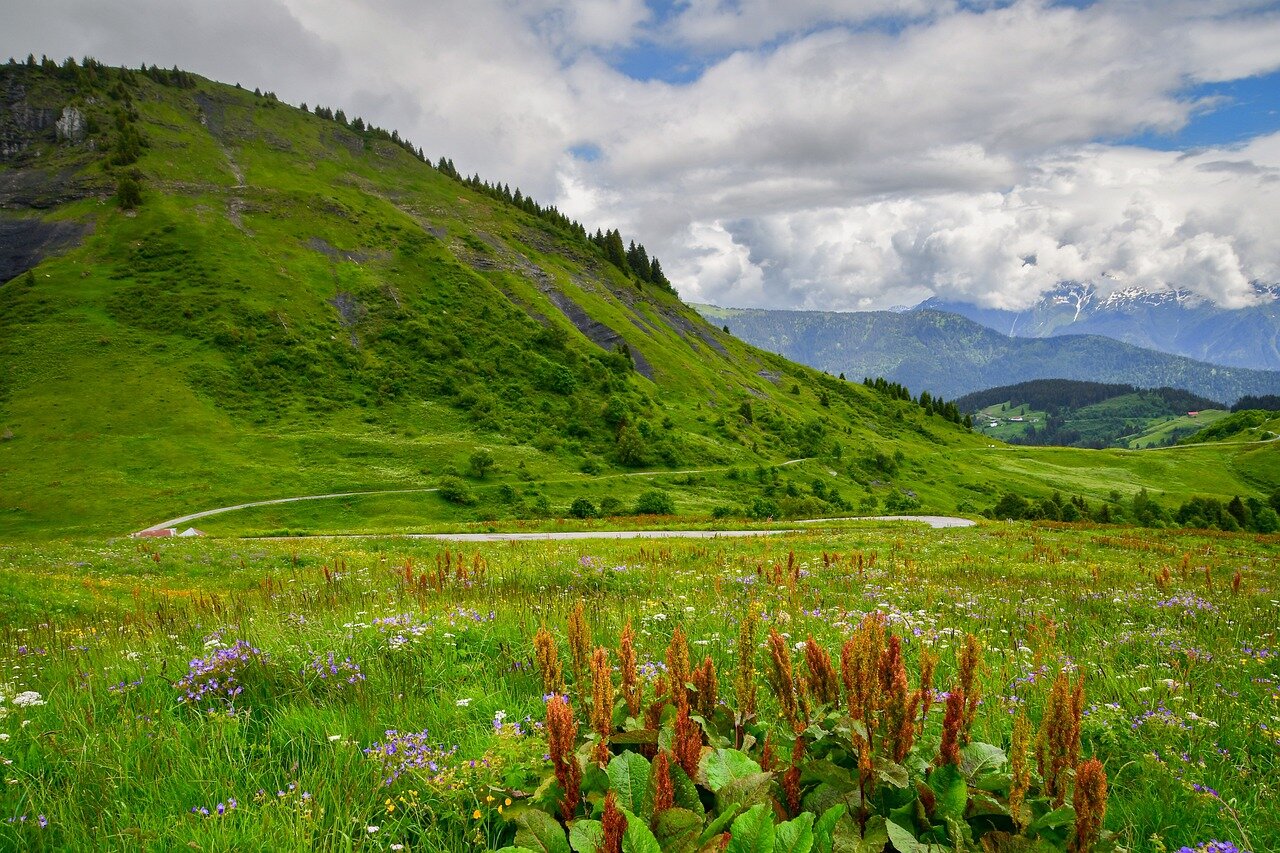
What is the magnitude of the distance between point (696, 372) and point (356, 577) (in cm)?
10488

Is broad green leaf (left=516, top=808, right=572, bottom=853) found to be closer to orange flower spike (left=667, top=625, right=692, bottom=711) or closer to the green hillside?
orange flower spike (left=667, top=625, right=692, bottom=711)

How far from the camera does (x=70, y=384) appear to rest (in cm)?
7119

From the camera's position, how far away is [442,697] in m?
4.55

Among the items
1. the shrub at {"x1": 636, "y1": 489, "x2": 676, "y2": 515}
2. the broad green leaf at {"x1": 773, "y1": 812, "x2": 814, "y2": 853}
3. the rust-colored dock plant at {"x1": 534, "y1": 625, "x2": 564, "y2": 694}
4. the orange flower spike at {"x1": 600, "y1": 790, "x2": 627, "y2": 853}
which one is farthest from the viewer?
the shrub at {"x1": 636, "y1": 489, "x2": 676, "y2": 515}

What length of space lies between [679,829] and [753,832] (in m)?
0.28

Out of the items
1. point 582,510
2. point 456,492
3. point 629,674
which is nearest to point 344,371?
point 456,492

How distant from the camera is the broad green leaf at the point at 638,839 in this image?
207cm

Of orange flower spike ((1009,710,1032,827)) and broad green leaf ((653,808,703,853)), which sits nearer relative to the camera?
broad green leaf ((653,808,703,853))

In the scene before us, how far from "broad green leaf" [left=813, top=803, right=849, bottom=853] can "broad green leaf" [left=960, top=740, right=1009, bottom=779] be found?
2.71ft

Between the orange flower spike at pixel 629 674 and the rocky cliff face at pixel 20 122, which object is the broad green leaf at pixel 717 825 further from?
the rocky cliff face at pixel 20 122

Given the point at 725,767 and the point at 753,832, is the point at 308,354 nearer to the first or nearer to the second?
the point at 725,767

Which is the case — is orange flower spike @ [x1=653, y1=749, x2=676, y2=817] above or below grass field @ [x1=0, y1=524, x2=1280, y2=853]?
above

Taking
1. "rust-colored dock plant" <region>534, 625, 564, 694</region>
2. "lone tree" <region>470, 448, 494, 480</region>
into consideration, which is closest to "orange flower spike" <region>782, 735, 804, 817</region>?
"rust-colored dock plant" <region>534, 625, 564, 694</region>

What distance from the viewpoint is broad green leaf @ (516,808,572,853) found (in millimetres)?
2314
